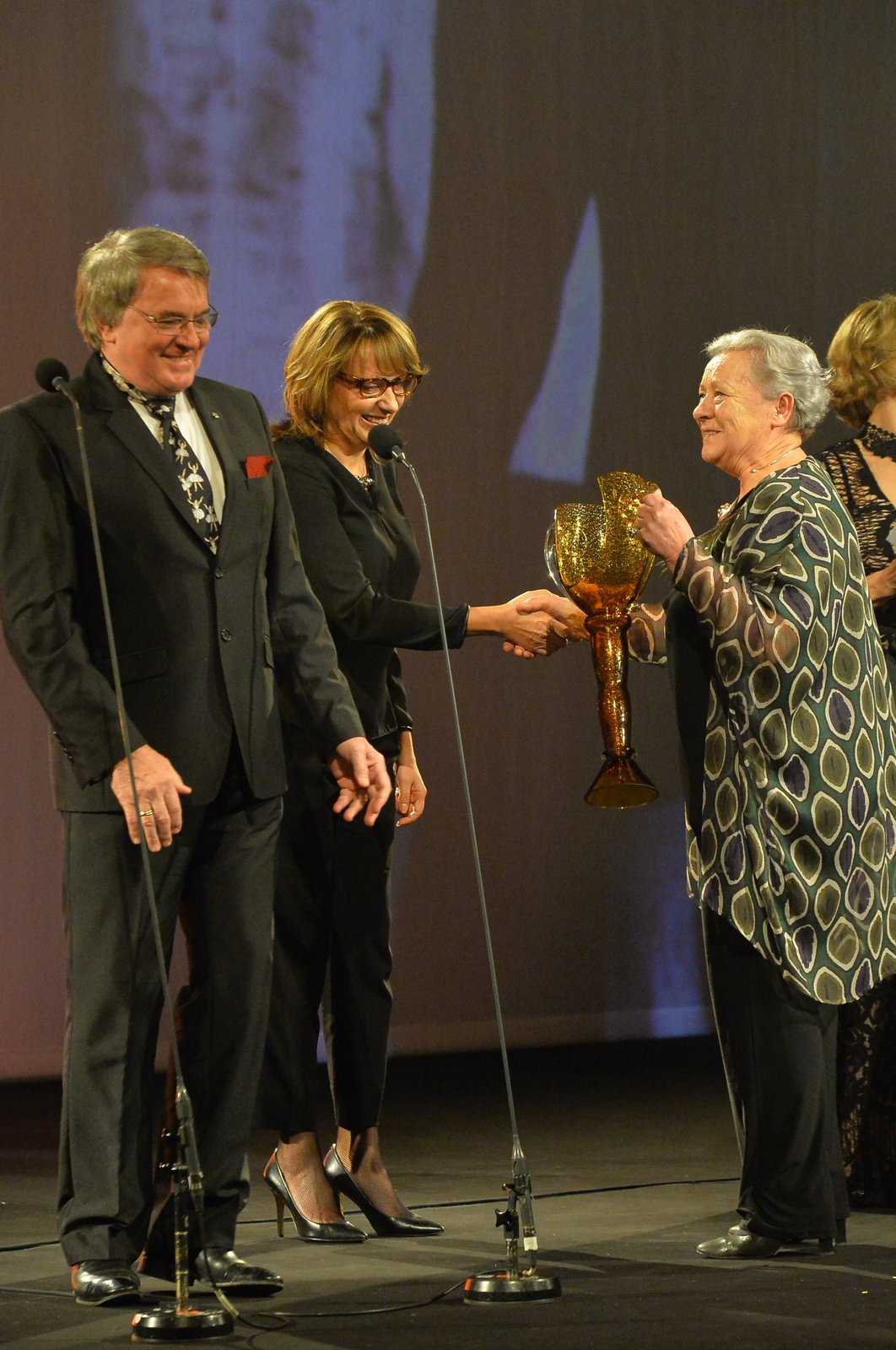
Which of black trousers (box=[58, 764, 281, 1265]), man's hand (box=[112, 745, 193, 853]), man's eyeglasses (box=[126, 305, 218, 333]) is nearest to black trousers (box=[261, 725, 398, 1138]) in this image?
black trousers (box=[58, 764, 281, 1265])

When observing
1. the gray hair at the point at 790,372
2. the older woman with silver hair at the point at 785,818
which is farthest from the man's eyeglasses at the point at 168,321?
the gray hair at the point at 790,372

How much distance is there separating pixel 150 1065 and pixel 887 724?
133 centimetres

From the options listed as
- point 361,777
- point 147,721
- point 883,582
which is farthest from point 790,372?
point 147,721

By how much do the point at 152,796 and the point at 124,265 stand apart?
2.46 ft

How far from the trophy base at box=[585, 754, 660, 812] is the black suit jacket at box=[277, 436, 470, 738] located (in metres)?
0.39

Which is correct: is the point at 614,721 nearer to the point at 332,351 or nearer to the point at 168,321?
the point at 332,351

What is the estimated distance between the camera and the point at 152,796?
253cm

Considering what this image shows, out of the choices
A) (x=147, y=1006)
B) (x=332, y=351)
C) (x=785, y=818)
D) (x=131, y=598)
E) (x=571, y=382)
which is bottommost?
(x=147, y=1006)

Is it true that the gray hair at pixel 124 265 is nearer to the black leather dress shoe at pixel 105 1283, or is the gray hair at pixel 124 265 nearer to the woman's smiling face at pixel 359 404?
the woman's smiling face at pixel 359 404

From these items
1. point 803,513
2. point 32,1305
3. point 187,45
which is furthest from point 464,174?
point 32,1305

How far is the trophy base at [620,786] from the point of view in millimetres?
3188

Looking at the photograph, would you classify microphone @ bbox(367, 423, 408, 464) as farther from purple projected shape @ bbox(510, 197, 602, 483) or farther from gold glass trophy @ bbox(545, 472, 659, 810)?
purple projected shape @ bbox(510, 197, 602, 483)

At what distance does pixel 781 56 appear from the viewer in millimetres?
6500

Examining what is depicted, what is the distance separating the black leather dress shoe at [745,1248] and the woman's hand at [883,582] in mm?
1187
